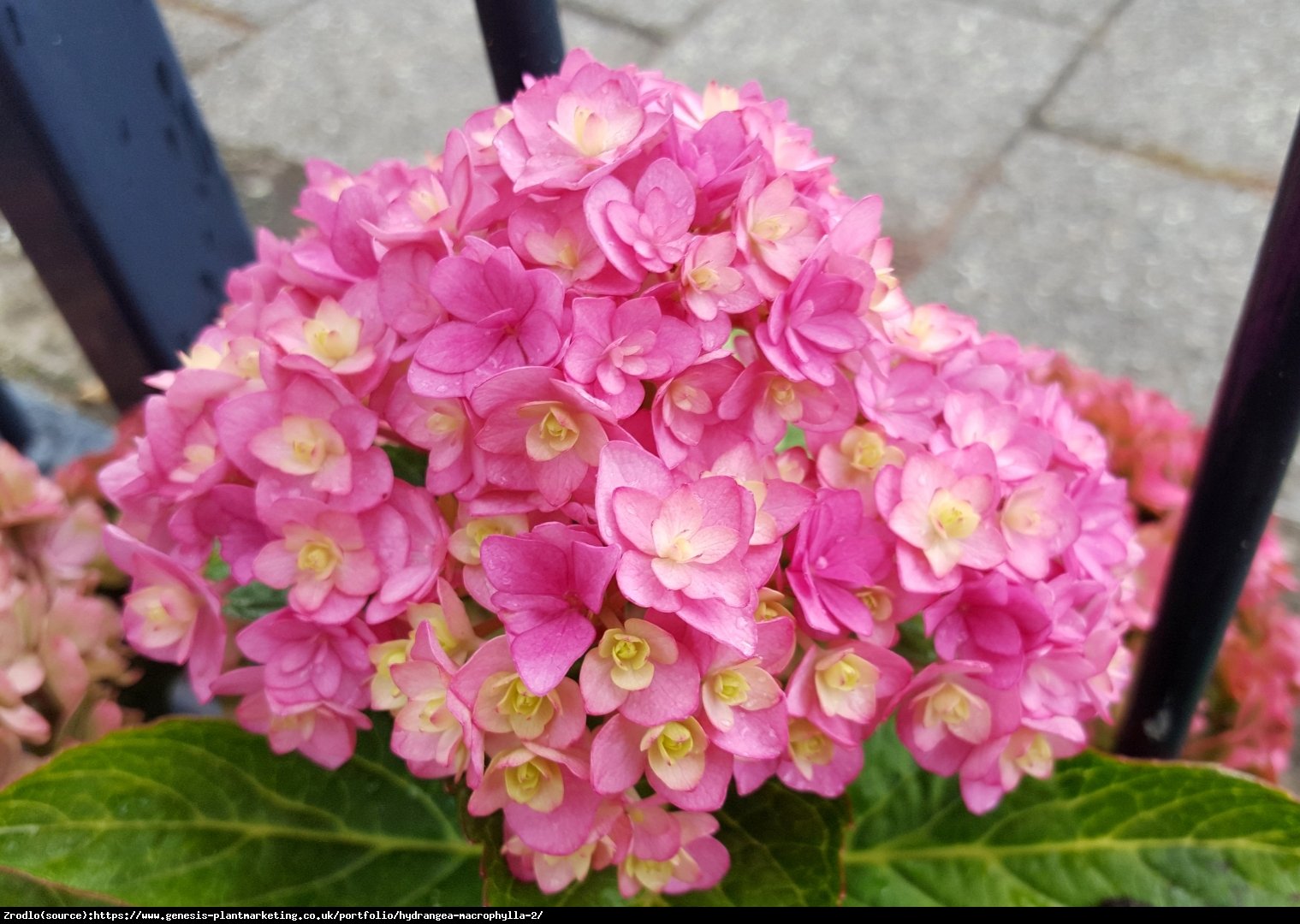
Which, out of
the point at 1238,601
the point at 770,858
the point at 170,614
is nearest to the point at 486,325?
the point at 170,614

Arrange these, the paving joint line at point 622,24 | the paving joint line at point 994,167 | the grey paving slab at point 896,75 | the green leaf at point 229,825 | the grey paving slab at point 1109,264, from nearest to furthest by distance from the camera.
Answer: the green leaf at point 229,825 → the grey paving slab at point 1109,264 → the paving joint line at point 994,167 → the grey paving slab at point 896,75 → the paving joint line at point 622,24

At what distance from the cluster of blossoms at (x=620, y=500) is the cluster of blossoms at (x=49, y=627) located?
0.22 metres

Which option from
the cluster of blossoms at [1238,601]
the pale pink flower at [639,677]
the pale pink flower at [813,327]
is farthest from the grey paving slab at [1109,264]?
the pale pink flower at [639,677]

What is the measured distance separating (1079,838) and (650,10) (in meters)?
1.94

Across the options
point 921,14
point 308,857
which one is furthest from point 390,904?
point 921,14

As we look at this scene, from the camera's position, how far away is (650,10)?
7.28 ft

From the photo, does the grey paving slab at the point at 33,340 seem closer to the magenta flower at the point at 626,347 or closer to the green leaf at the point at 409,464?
the green leaf at the point at 409,464

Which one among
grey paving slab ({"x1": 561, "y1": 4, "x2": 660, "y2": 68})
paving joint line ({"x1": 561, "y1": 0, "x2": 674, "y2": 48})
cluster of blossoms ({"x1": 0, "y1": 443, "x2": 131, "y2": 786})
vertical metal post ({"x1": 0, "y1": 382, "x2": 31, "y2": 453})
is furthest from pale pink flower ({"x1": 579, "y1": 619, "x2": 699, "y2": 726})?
paving joint line ({"x1": 561, "y1": 0, "x2": 674, "y2": 48})

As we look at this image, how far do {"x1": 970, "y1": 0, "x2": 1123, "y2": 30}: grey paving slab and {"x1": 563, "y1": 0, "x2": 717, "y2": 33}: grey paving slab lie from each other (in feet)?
1.95

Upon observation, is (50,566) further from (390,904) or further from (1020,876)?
(1020,876)

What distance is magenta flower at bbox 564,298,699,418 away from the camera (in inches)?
18.8

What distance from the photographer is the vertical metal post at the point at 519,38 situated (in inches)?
26.3

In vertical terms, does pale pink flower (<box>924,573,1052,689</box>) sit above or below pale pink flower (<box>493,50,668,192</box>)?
below

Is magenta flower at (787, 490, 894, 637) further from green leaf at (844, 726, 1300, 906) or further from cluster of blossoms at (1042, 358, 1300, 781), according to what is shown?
cluster of blossoms at (1042, 358, 1300, 781)
